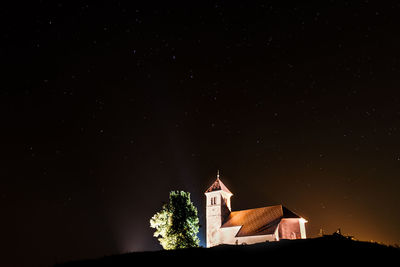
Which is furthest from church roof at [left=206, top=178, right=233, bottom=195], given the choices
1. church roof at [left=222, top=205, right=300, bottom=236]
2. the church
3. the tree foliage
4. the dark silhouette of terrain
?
the dark silhouette of terrain

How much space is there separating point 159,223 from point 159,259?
2836cm

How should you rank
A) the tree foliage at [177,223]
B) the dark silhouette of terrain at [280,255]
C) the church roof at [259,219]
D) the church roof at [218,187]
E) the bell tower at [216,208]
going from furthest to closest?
1. the church roof at [218,187]
2. the bell tower at [216,208]
3. the church roof at [259,219]
4. the tree foliage at [177,223]
5. the dark silhouette of terrain at [280,255]

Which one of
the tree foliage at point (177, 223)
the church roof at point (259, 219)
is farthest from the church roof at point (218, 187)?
the tree foliage at point (177, 223)

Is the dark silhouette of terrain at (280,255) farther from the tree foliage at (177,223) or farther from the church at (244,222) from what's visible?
the church at (244,222)

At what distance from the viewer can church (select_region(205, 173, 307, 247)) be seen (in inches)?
2158

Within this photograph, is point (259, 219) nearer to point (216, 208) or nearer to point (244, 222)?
point (244, 222)

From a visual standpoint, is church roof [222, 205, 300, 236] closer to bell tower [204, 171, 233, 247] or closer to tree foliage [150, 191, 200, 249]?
bell tower [204, 171, 233, 247]

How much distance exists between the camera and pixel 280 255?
867 inches

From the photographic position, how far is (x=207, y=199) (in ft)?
230

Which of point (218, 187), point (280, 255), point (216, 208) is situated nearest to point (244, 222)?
point (216, 208)

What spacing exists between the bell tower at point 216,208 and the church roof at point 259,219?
1856mm

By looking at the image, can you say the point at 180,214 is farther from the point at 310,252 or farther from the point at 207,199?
the point at 310,252

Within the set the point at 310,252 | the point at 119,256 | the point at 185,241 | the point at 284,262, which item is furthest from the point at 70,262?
the point at 185,241

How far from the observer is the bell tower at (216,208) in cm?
6506
